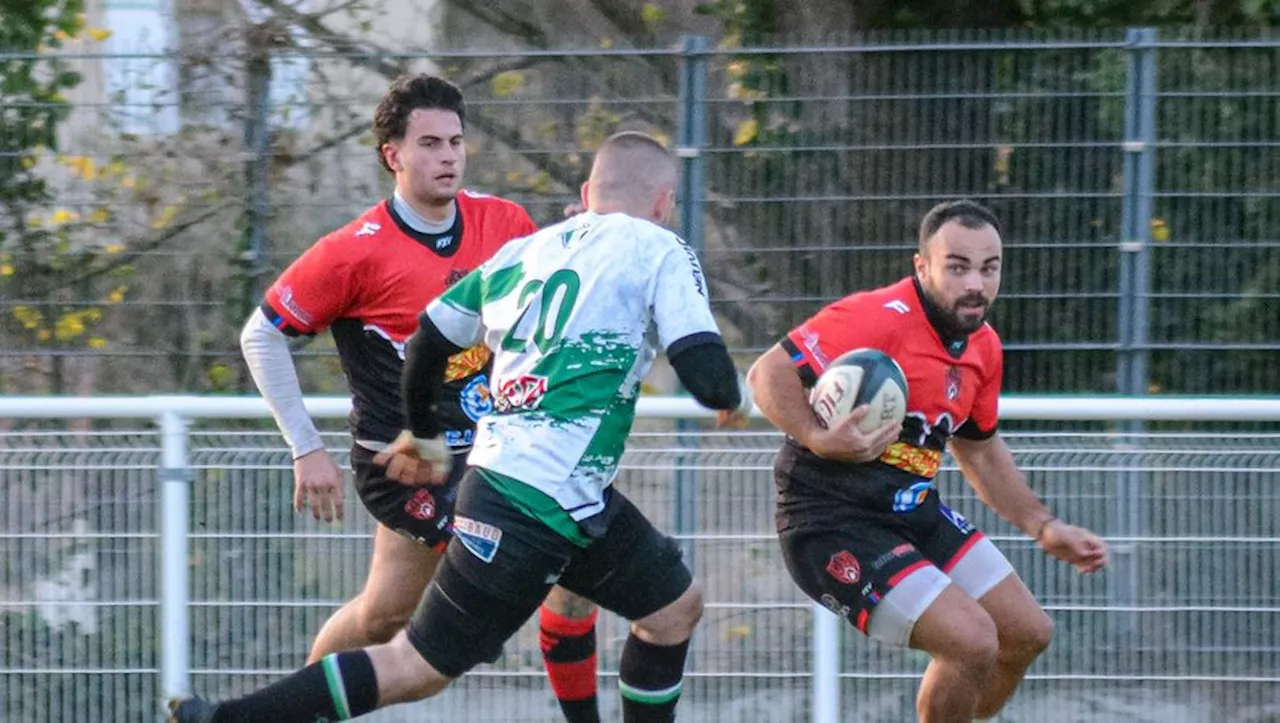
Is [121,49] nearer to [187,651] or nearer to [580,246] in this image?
[187,651]

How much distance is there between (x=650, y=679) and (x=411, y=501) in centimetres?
88

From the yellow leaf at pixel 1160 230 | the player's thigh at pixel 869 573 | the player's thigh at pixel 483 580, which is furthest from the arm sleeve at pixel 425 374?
the yellow leaf at pixel 1160 230

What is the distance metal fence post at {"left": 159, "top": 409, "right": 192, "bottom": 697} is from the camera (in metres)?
6.39

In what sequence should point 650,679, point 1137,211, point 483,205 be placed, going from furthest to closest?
point 1137,211 → point 483,205 → point 650,679

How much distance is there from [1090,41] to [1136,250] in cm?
85

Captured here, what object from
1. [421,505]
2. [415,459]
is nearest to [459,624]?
[415,459]

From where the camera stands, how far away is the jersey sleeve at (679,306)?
4.93 m

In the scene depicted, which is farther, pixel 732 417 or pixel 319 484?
pixel 319 484

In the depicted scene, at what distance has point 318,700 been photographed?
510cm

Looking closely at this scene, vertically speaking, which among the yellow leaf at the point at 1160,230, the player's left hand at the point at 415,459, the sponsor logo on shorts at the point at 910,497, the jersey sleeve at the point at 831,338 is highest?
the yellow leaf at the point at 1160,230

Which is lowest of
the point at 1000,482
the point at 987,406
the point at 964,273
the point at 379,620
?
the point at 379,620

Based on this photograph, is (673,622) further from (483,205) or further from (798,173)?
(798,173)

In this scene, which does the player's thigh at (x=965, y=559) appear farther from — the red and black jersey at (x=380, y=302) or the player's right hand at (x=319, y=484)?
the player's right hand at (x=319, y=484)

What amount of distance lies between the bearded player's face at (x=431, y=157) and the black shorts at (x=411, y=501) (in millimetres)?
782
